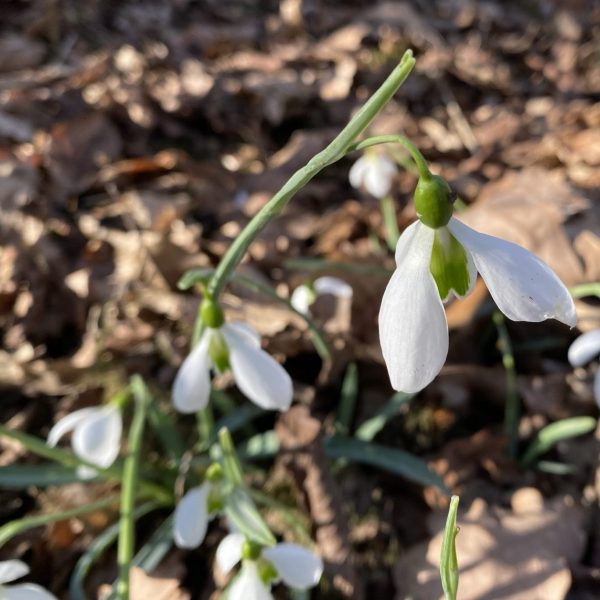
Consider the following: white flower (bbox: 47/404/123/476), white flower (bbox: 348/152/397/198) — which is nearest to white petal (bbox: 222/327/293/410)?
white flower (bbox: 47/404/123/476)

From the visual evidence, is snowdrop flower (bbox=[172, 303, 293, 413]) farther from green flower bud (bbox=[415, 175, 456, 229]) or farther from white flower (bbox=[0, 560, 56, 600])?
green flower bud (bbox=[415, 175, 456, 229])

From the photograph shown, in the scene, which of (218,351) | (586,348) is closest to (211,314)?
(218,351)

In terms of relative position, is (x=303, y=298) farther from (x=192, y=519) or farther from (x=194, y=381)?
(x=192, y=519)

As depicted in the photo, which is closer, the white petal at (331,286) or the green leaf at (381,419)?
the green leaf at (381,419)

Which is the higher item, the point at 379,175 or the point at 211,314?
the point at 211,314

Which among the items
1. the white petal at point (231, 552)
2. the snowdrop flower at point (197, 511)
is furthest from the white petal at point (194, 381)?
the white petal at point (231, 552)

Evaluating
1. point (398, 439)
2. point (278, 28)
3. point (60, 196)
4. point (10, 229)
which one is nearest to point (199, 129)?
point (60, 196)

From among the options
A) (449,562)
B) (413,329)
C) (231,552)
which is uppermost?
(413,329)

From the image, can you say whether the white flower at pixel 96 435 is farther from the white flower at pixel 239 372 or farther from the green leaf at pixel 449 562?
the green leaf at pixel 449 562
